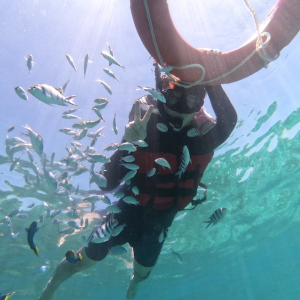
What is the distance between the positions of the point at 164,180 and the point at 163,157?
0.53 meters

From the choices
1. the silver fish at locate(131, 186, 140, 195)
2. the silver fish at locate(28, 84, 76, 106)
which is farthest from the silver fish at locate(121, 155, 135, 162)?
the silver fish at locate(28, 84, 76, 106)

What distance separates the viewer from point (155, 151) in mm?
4203

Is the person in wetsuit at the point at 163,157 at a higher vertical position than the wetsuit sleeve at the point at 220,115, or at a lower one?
lower

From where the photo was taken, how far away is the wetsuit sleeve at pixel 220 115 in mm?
3619

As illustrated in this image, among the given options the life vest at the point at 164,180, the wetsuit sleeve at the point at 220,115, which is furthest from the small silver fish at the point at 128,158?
the wetsuit sleeve at the point at 220,115

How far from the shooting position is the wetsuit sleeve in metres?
3.62

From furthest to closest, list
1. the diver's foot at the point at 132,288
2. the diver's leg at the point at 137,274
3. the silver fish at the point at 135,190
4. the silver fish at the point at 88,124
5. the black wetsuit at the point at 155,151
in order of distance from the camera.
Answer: the diver's foot at the point at 132,288
the diver's leg at the point at 137,274
the silver fish at the point at 88,124
the silver fish at the point at 135,190
the black wetsuit at the point at 155,151

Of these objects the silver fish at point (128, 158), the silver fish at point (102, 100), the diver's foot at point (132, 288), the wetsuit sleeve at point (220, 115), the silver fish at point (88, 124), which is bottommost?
the diver's foot at point (132, 288)

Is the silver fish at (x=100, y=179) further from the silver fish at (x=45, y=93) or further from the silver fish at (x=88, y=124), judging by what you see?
the silver fish at (x=45, y=93)

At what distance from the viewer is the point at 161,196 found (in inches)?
174

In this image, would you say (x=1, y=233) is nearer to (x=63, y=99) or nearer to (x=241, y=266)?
(x=63, y=99)

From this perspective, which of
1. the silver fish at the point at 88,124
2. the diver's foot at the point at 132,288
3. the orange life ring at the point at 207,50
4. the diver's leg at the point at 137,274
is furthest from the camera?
the diver's foot at the point at 132,288

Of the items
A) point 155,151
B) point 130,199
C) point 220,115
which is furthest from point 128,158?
point 220,115

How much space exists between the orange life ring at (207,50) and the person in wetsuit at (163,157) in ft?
1.99
